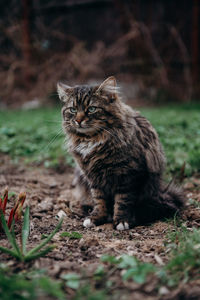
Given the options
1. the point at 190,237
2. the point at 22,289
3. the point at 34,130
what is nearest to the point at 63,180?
the point at 34,130

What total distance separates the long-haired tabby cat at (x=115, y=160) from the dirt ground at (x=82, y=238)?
0.58 feet

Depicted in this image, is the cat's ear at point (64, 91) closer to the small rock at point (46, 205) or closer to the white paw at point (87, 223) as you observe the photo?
the small rock at point (46, 205)

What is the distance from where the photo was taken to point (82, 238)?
2307mm

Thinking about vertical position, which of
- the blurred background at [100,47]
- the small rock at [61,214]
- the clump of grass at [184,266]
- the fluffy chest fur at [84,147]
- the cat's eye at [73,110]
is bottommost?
the clump of grass at [184,266]

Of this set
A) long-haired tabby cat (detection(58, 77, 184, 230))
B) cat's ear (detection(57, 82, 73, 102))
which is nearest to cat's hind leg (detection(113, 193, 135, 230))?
long-haired tabby cat (detection(58, 77, 184, 230))

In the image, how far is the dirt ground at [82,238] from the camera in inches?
61.6

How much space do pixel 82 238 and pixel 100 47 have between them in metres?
7.41

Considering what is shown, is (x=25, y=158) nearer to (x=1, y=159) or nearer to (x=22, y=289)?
(x=1, y=159)

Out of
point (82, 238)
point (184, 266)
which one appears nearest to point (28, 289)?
point (184, 266)

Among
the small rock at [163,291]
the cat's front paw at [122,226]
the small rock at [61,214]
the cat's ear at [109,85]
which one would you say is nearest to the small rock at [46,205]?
the small rock at [61,214]

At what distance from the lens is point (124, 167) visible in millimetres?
2721

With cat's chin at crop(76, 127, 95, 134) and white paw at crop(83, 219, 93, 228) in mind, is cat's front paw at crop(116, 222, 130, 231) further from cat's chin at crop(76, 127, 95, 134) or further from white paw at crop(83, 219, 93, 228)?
cat's chin at crop(76, 127, 95, 134)

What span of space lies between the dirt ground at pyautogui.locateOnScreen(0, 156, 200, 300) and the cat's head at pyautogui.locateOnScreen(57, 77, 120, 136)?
812 mm

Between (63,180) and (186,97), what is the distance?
5.95 meters
